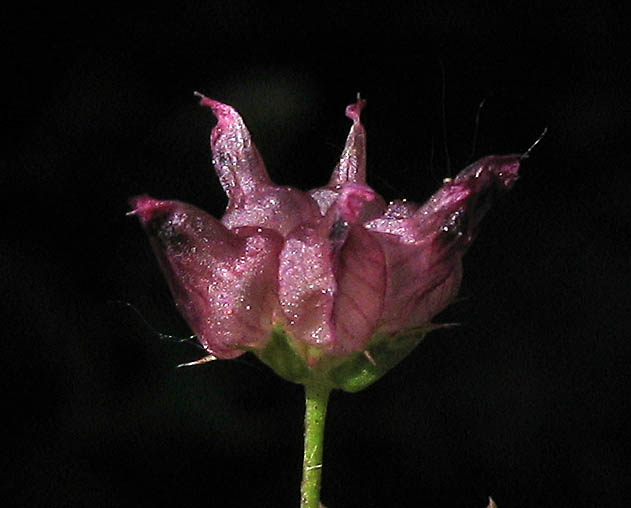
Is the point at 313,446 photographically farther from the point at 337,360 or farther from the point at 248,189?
the point at 248,189

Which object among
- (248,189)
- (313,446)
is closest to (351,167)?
(248,189)

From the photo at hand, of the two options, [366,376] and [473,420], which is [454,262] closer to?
[366,376]

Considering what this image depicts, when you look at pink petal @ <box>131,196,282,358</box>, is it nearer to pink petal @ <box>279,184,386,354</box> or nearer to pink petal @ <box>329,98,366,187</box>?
pink petal @ <box>279,184,386,354</box>

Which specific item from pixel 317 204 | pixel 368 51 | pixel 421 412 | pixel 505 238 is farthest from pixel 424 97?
pixel 317 204

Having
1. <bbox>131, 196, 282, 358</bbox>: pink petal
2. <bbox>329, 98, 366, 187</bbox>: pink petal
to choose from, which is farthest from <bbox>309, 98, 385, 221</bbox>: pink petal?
<bbox>131, 196, 282, 358</bbox>: pink petal

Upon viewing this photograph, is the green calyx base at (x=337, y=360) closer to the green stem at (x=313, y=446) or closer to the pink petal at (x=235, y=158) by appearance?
the green stem at (x=313, y=446)

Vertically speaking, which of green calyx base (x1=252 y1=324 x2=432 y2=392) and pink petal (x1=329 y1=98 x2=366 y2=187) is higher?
pink petal (x1=329 y1=98 x2=366 y2=187)
